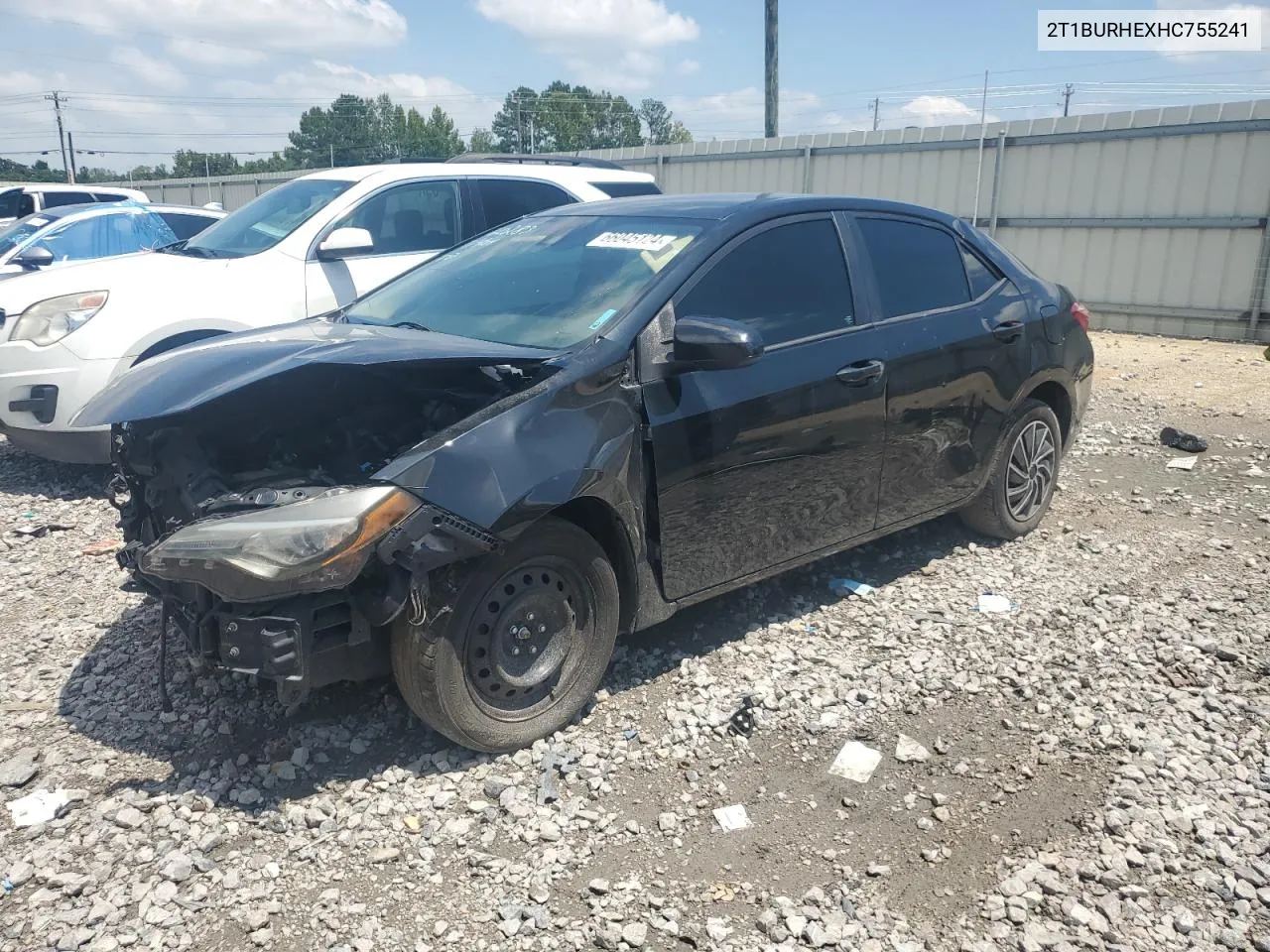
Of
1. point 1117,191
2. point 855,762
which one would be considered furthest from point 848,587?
point 1117,191

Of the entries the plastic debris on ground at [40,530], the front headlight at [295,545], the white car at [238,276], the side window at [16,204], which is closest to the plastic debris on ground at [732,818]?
the front headlight at [295,545]

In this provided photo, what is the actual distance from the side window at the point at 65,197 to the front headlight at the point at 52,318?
1231cm

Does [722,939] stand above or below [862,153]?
below

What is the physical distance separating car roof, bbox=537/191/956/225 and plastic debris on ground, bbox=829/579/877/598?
5.77ft

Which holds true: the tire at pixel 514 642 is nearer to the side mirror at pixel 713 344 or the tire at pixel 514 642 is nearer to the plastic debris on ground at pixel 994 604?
the side mirror at pixel 713 344

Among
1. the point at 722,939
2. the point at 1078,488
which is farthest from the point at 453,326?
the point at 1078,488

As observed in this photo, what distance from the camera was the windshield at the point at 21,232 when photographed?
11.2 m

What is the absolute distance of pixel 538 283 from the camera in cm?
403

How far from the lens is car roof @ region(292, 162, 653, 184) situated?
720 cm

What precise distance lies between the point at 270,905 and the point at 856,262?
10.9ft

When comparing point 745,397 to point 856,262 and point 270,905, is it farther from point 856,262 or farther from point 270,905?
point 270,905

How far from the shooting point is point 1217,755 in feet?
11.1

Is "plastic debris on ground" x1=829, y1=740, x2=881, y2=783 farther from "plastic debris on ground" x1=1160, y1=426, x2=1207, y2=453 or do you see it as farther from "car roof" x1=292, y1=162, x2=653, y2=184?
"car roof" x1=292, y1=162, x2=653, y2=184

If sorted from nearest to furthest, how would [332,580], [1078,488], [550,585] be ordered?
[332,580] < [550,585] < [1078,488]
